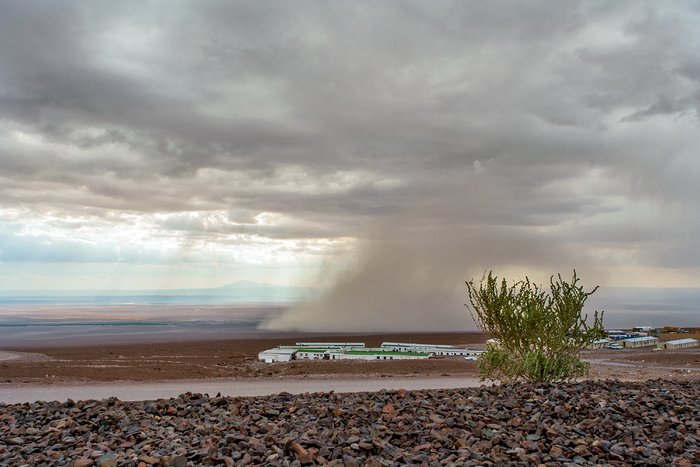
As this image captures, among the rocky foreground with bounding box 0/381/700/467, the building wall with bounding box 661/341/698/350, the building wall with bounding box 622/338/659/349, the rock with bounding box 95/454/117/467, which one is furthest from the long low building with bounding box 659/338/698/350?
the rock with bounding box 95/454/117/467

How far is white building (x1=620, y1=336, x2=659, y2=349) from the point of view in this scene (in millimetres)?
42438

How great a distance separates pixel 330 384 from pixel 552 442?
10.3m

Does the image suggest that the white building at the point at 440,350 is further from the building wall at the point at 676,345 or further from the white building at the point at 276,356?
the building wall at the point at 676,345

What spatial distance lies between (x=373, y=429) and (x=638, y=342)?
39418 millimetres

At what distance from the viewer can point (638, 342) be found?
143 feet

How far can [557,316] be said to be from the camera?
15977 millimetres

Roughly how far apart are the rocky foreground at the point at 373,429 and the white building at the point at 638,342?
31.7m

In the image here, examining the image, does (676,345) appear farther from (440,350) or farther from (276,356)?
(276,356)

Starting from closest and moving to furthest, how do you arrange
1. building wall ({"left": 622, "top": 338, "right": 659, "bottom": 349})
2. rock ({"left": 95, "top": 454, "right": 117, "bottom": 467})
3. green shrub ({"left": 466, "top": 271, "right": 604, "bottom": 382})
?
rock ({"left": 95, "top": 454, "right": 117, "bottom": 467}) < green shrub ({"left": 466, "top": 271, "right": 604, "bottom": 382}) < building wall ({"left": 622, "top": 338, "right": 659, "bottom": 349})

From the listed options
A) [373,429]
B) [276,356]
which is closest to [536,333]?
[373,429]

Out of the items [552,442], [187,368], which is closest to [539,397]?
[552,442]

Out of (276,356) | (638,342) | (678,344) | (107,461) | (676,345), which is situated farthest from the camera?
(638,342)

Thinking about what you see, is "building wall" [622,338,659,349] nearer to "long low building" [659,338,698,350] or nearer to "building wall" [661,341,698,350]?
"long low building" [659,338,698,350]

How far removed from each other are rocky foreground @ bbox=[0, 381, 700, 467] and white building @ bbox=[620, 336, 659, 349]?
31.7m
